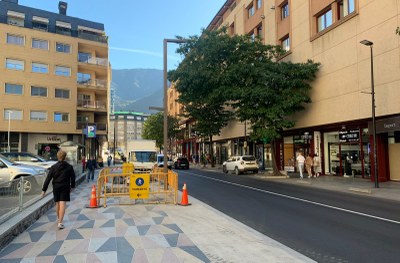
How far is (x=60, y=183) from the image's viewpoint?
830cm

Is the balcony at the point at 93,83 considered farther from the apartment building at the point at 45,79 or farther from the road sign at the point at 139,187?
the road sign at the point at 139,187

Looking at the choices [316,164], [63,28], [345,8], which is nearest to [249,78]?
[345,8]

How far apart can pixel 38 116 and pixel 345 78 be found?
34.8 m

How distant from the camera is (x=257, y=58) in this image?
91.1 feet

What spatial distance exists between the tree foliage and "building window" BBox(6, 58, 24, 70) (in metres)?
23.1

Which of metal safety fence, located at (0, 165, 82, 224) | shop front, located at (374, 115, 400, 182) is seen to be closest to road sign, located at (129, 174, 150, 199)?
metal safety fence, located at (0, 165, 82, 224)

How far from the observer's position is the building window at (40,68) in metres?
42.7

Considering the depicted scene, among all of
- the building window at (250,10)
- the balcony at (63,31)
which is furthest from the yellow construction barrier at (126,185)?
the balcony at (63,31)

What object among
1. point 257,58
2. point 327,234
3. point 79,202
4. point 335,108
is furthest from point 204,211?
point 257,58

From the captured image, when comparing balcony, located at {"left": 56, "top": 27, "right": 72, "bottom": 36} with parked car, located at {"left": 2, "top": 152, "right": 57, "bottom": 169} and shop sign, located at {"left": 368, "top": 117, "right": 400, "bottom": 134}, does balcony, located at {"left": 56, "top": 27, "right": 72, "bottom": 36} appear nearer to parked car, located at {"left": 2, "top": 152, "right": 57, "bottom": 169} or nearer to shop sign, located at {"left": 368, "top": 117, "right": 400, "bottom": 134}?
parked car, located at {"left": 2, "top": 152, "right": 57, "bottom": 169}

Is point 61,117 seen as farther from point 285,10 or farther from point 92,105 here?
point 285,10

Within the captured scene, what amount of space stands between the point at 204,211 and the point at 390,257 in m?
5.29

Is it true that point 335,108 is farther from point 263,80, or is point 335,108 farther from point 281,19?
point 281,19

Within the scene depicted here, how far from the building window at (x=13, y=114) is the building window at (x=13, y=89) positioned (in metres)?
2.08
